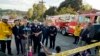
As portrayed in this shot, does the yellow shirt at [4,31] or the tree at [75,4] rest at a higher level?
the yellow shirt at [4,31]

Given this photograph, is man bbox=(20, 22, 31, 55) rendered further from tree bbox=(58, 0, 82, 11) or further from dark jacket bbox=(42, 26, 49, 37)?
tree bbox=(58, 0, 82, 11)

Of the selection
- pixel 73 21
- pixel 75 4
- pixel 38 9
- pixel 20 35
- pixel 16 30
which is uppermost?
pixel 16 30

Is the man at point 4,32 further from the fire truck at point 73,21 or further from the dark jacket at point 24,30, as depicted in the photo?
the fire truck at point 73,21

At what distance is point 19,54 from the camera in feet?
52.0

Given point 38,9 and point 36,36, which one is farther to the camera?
point 38,9

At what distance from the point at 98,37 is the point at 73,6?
62.3 metres

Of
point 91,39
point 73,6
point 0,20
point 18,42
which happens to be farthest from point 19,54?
point 73,6

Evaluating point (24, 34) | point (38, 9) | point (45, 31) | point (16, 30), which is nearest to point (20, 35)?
point (24, 34)

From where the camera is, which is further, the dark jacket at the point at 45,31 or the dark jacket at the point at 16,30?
the dark jacket at the point at 45,31

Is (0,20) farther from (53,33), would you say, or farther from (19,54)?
(53,33)

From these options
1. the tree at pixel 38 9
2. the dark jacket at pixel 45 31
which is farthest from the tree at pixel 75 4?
the dark jacket at pixel 45 31

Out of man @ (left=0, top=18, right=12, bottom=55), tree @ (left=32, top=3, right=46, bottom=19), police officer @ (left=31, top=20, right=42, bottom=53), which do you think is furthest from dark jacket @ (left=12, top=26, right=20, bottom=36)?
tree @ (left=32, top=3, right=46, bottom=19)

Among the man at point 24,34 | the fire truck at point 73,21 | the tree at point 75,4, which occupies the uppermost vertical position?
the man at point 24,34

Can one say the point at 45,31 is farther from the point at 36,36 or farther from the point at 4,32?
the point at 4,32
